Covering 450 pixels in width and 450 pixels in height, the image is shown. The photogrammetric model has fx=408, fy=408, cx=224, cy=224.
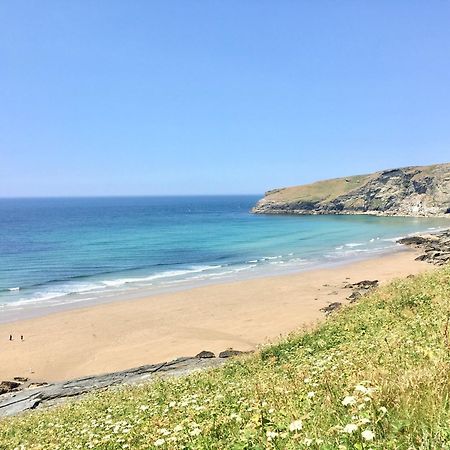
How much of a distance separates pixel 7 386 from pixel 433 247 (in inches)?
2415

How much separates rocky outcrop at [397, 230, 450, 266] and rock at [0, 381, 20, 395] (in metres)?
44.9

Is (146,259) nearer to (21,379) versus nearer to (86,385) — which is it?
(21,379)

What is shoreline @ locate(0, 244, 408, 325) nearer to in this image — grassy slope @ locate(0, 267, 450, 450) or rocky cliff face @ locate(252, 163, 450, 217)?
grassy slope @ locate(0, 267, 450, 450)

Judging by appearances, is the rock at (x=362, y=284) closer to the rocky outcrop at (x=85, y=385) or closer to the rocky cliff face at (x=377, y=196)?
the rocky outcrop at (x=85, y=385)

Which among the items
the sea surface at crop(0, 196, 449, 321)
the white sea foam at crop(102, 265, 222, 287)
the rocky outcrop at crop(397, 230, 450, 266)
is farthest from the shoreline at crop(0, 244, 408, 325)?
the rocky outcrop at crop(397, 230, 450, 266)

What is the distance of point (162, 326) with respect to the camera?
31.1 metres

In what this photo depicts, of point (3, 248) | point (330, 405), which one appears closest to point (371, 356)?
point (330, 405)

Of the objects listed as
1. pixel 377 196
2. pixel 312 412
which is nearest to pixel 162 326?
pixel 312 412

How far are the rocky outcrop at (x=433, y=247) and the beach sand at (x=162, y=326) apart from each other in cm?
1385

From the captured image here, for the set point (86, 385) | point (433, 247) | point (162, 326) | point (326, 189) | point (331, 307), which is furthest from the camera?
point (326, 189)

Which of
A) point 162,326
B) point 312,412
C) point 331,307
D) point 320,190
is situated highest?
point 320,190

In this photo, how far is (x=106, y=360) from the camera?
25.3 meters

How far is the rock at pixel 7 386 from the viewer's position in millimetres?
20934

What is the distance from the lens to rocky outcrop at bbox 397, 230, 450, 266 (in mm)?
53056
